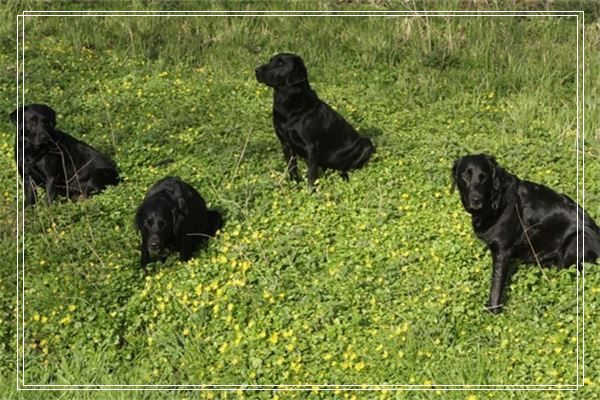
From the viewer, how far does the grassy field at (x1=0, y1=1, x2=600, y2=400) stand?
6.15 metres

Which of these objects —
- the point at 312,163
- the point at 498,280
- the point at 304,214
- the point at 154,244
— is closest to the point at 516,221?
the point at 498,280

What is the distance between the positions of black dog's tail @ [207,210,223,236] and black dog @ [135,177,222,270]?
0.17ft

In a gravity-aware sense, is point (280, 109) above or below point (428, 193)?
above

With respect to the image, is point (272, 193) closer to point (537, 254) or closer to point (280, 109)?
point (280, 109)

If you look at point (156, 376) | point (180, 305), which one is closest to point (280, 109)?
point (180, 305)

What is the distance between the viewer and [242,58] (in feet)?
41.6

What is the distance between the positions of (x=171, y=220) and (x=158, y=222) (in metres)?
0.14

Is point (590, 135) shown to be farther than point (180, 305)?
Yes

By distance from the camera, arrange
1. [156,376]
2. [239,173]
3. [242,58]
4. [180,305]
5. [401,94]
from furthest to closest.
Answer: [242,58], [401,94], [239,173], [180,305], [156,376]

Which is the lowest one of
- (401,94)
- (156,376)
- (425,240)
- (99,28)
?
(156,376)

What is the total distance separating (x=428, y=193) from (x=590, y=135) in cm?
293

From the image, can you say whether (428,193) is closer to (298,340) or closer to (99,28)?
(298,340)

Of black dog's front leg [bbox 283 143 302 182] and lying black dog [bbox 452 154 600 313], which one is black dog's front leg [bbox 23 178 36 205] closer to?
black dog's front leg [bbox 283 143 302 182]

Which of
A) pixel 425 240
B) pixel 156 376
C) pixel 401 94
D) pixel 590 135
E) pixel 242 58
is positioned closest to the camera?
pixel 156 376
